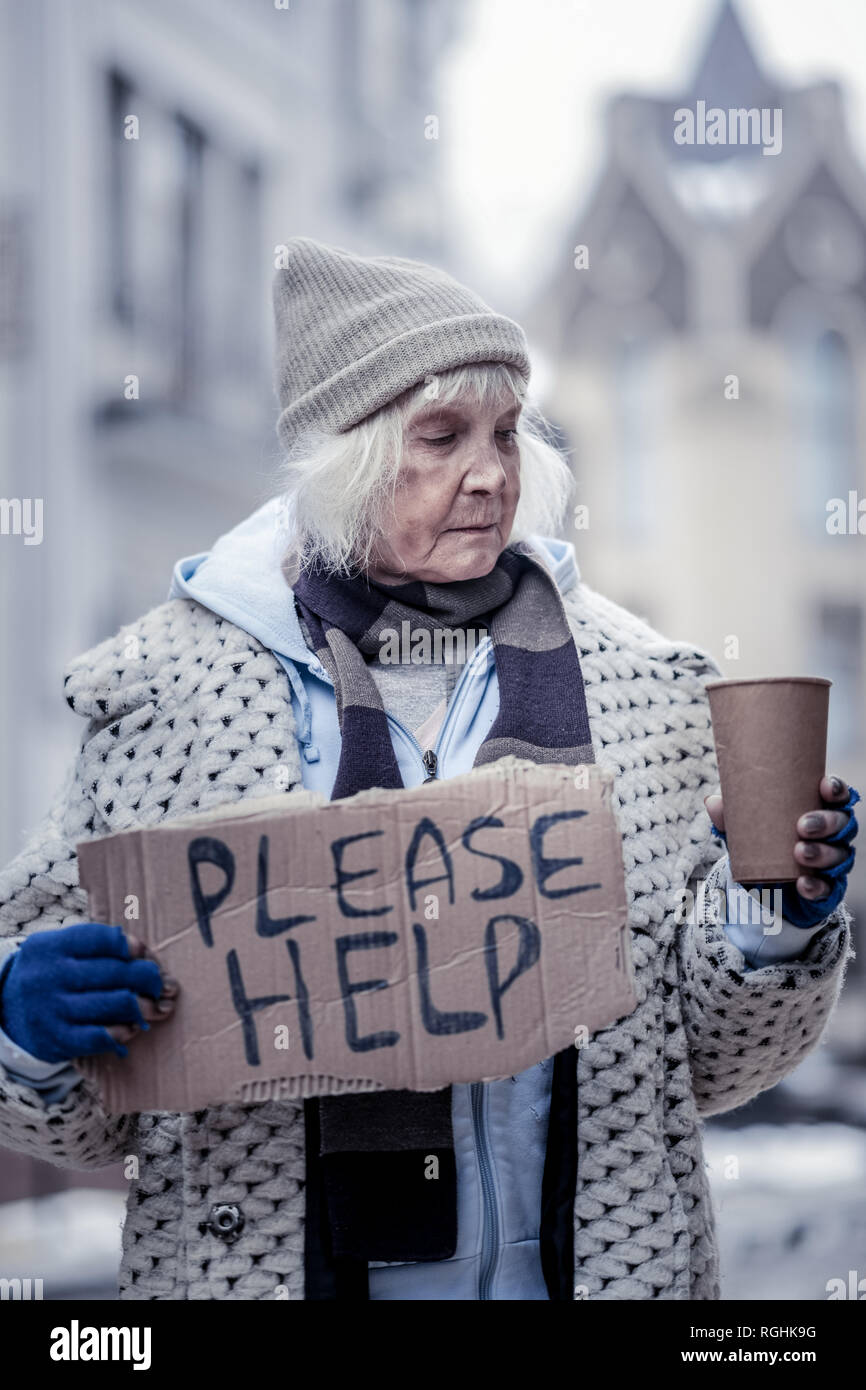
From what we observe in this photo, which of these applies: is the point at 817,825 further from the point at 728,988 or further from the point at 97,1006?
the point at 97,1006

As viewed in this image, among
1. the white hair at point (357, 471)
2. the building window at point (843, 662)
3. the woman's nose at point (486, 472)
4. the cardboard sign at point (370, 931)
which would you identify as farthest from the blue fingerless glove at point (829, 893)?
the building window at point (843, 662)

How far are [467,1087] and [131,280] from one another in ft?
30.6

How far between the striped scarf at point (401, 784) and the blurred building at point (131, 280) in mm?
5421

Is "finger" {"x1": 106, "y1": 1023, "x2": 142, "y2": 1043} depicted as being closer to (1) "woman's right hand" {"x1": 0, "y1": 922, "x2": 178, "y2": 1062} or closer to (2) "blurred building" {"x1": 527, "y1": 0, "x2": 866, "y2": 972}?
(1) "woman's right hand" {"x1": 0, "y1": 922, "x2": 178, "y2": 1062}

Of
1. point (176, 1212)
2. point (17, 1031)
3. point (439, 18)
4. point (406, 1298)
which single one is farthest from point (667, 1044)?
point (439, 18)

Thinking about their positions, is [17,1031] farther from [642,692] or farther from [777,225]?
[777,225]

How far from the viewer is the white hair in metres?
2.12

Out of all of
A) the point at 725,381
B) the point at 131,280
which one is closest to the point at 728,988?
the point at 131,280

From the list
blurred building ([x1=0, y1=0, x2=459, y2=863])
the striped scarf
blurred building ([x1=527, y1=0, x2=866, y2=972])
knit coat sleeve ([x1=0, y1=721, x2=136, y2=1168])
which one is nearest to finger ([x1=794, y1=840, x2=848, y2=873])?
the striped scarf

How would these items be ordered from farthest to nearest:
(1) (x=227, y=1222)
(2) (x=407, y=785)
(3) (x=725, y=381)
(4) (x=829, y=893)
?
(3) (x=725, y=381), (2) (x=407, y=785), (1) (x=227, y=1222), (4) (x=829, y=893)

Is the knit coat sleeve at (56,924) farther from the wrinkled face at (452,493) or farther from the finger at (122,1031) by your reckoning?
the wrinkled face at (452,493)

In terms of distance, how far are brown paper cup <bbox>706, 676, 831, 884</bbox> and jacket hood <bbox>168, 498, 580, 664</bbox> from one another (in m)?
0.54

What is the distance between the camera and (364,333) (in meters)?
2.16

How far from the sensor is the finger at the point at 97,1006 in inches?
66.5
